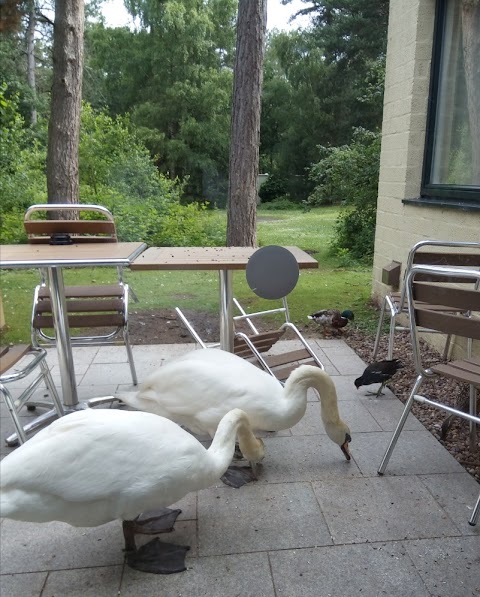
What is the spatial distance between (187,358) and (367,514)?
4.03 ft

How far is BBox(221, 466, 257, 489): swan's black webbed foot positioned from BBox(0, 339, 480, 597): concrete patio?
4 centimetres

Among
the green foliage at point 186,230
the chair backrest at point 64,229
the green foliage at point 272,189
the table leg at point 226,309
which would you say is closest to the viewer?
the table leg at point 226,309

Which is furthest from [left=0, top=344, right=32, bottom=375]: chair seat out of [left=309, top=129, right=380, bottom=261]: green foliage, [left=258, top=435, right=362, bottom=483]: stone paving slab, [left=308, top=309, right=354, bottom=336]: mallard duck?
[left=309, top=129, right=380, bottom=261]: green foliage

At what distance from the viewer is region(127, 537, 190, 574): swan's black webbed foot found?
6.85 feet

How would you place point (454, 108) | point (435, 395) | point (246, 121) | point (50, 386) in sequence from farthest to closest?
point (246, 121), point (454, 108), point (435, 395), point (50, 386)

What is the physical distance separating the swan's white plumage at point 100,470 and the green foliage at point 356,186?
794cm

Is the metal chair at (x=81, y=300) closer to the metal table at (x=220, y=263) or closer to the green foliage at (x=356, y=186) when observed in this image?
the metal table at (x=220, y=263)

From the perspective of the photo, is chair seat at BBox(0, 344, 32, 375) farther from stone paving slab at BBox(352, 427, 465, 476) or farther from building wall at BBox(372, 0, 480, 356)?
building wall at BBox(372, 0, 480, 356)

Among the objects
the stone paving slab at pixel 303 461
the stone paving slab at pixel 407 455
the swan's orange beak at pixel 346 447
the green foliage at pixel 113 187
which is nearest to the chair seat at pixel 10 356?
the stone paving slab at pixel 303 461

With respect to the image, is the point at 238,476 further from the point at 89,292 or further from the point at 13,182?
the point at 13,182

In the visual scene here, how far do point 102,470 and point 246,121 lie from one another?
6.81m

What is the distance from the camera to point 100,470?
6.01 ft

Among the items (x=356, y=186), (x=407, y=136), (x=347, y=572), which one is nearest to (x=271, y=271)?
(x=347, y=572)

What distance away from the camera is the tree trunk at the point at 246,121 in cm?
724
